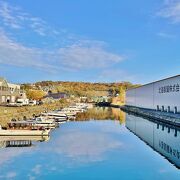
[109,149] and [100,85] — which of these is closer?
[109,149]

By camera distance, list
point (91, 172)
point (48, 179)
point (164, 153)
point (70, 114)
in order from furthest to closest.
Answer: point (70, 114) < point (164, 153) < point (91, 172) < point (48, 179)

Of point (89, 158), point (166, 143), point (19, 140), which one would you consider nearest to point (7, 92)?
point (19, 140)

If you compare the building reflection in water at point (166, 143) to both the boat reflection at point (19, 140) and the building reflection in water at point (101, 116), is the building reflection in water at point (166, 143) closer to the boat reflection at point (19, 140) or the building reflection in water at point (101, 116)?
the boat reflection at point (19, 140)

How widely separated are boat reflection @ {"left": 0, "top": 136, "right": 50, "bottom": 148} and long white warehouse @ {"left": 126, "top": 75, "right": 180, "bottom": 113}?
1342 cm

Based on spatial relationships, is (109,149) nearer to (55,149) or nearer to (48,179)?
(55,149)

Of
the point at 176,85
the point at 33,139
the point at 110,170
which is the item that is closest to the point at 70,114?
the point at 176,85

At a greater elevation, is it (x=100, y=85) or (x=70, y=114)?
(x=100, y=85)

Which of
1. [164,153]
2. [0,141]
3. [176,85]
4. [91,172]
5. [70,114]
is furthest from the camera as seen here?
[70,114]

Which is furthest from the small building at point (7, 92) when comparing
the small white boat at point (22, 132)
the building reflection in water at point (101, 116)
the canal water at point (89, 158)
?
the canal water at point (89, 158)

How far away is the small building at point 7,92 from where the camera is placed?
1927 inches

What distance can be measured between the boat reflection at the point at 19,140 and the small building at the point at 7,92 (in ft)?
95.9

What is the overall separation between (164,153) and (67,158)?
4544 millimetres

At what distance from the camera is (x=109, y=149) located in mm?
17078

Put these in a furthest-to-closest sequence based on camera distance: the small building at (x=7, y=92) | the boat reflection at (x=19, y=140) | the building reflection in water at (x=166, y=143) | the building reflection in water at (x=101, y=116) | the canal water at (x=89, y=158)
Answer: the small building at (x=7, y=92)
the building reflection in water at (x=101, y=116)
the boat reflection at (x=19, y=140)
the building reflection in water at (x=166, y=143)
the canal water at (x=89, y=158)
